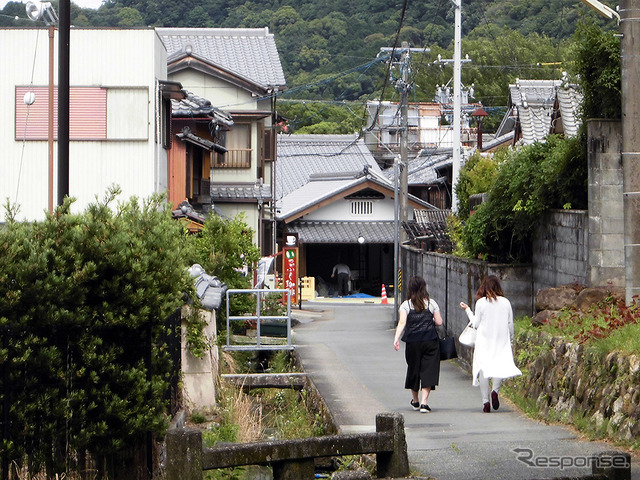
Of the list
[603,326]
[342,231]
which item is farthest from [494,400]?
[342,231]

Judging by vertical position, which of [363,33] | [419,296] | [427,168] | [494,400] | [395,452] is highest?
[363,33]

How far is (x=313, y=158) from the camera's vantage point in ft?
172

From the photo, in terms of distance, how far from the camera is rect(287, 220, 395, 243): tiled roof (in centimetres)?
4219

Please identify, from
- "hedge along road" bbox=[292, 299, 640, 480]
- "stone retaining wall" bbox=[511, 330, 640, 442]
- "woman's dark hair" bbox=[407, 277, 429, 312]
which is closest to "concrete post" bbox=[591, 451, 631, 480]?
"hedge along road" bbox=[292, 299, 640, 480]

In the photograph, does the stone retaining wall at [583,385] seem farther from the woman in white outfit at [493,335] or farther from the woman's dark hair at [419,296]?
the woman's dark hair at [419,296]

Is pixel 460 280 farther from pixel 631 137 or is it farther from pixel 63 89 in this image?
pixel 63 89

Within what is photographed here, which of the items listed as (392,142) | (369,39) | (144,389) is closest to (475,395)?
(144,389)

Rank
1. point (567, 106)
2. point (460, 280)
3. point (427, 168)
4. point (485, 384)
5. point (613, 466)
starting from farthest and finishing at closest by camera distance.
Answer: point (427, 168) < point (567, 106) < point (460, 280) < point (485, 384) < point (613, 466)

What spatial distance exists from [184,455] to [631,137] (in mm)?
6664

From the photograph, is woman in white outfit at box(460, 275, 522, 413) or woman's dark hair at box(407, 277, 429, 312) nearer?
woman in white outfit at box(460, 275, 522, 413)

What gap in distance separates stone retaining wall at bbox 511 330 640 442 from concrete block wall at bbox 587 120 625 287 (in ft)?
4.20

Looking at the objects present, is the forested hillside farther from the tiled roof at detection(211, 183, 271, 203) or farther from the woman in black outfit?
the woman in black outfit

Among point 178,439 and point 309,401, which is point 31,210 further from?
point 178,439

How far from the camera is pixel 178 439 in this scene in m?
6.89
